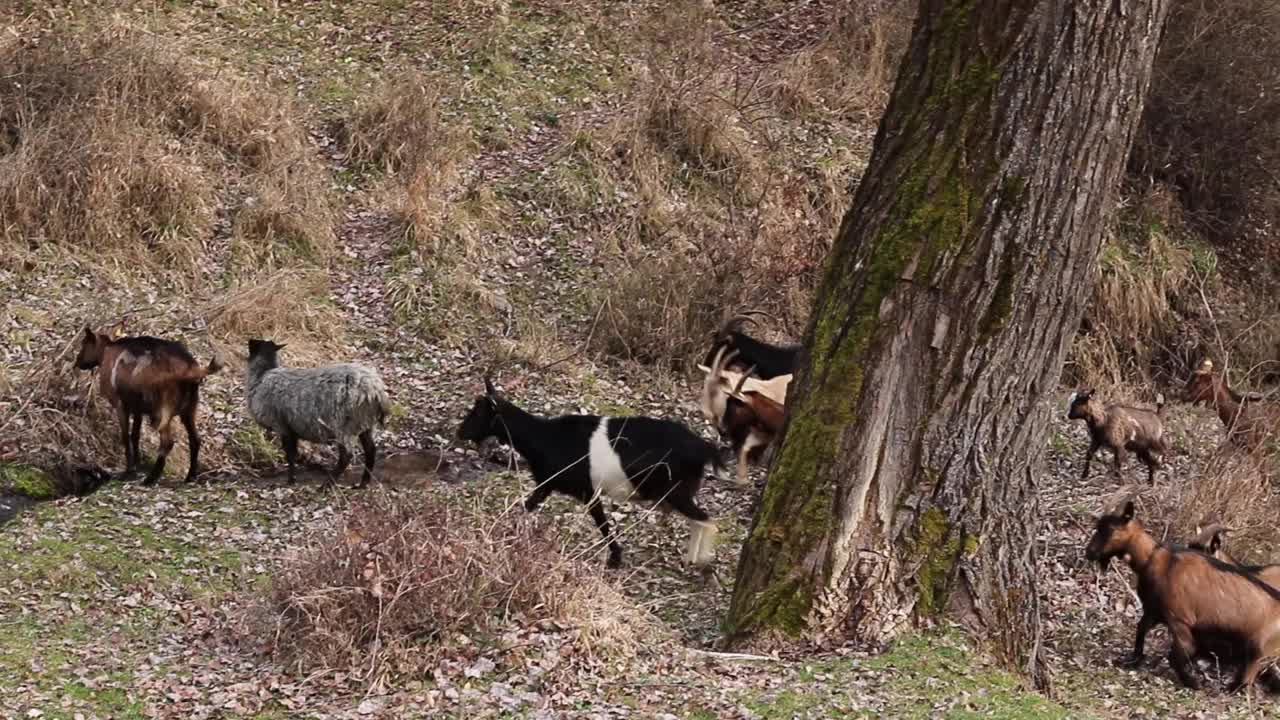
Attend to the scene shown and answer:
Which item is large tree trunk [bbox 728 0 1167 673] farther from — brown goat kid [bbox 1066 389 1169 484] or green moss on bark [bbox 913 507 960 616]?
brown goat kid [bbox 1066 389 1169 484]

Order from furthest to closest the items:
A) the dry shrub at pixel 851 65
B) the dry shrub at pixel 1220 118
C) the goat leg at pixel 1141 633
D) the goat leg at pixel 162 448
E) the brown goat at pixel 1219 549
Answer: the dry shrub at pixel 851 65, the dry shrub at pixel 1220 118, the goat leg at pixel 162 448, the brown goat at pixel 1219 549, the goat leg at pixel 1141 633

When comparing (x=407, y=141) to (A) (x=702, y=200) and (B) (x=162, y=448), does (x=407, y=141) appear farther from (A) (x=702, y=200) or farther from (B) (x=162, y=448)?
(B) (x=162, y=448)

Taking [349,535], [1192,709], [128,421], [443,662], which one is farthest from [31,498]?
[1192,709]

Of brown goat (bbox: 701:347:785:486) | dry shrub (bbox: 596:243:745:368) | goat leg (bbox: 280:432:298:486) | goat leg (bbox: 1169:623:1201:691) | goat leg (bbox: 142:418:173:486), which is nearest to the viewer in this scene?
A: goat leg (bbox: 1169:623:1201:691)

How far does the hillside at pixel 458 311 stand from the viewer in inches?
271

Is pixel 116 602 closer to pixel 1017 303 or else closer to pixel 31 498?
pixel 31 498

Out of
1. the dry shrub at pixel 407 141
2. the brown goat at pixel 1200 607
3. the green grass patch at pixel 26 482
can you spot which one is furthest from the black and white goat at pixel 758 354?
the green grass patch at pixel 26 482

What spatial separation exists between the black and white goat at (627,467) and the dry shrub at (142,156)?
17.8ft

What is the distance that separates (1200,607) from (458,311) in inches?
295

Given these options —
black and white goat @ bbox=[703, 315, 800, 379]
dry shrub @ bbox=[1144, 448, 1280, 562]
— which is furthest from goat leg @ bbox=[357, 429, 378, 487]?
dry shrub @ bbox=[1144, 448, 1280, 562]

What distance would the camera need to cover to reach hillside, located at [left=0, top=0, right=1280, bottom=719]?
271 inches

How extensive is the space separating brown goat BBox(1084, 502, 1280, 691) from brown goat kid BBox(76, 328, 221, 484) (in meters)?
6.26

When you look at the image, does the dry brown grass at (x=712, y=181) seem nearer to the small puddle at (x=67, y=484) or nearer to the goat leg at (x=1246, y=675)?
the small puddle at (x=67, y=484)

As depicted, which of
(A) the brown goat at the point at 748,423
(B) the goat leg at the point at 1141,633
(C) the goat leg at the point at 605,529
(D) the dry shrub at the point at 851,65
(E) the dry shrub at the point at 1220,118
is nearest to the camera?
(B) the goat leg at the point at 1141,633
